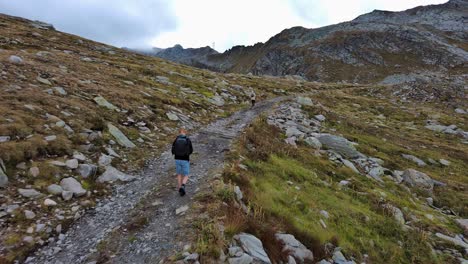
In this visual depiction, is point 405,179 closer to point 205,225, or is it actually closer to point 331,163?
point 331,163

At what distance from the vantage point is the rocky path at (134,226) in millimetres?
7738

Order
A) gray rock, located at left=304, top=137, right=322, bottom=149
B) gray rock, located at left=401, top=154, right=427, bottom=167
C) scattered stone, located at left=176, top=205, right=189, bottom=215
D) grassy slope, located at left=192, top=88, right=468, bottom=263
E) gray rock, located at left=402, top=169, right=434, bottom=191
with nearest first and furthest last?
scattered stone, located at left=176, top=205, right=189, bottom=215, grassy slope, located at left=192, top=88, right=468, bottom=263, gray rock, located at left=402, top=169, right=434, bottom=191, gray rock, located at left=304, top=137, right=322, bottom=149, gray rock, located at left=401, top=154, right=427, bottom=167

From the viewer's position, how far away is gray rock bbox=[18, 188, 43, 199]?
374 inches

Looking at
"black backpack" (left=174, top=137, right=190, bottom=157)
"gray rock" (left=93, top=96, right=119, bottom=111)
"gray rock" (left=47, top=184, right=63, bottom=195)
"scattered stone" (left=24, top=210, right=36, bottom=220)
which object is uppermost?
"gray rock" (left=93, top=96, right=119, bottom=111)

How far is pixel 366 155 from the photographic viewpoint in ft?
73.8

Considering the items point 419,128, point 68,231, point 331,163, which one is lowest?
point 419,128

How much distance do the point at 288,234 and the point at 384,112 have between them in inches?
1832

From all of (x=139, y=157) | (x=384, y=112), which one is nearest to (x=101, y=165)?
(x=139, y=157)

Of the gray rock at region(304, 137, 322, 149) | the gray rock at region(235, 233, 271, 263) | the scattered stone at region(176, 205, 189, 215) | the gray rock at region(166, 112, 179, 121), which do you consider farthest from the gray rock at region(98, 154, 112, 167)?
the gray rock at region(304, 137, 322, 149)

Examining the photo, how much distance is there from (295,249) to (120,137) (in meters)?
11.1

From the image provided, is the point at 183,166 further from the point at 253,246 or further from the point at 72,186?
the point at 253,246

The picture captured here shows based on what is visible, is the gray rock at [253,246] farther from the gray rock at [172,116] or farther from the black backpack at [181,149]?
the gray rock at [172,116]

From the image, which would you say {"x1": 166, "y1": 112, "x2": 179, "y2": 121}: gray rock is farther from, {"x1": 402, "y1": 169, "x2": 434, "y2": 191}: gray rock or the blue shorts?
{"x1": 402, "y1": 169, "x2": 434, "y2": 191}: gray rock

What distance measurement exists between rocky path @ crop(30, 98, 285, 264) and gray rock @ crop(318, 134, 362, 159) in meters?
11.3
